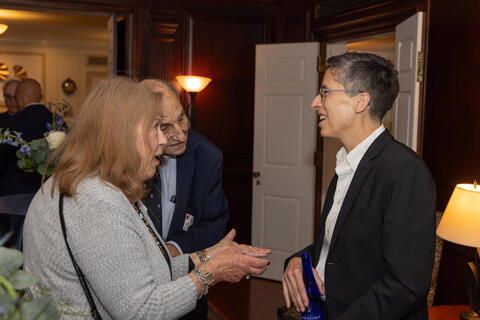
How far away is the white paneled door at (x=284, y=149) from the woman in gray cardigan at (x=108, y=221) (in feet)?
12.1

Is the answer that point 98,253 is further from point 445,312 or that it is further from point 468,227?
point 445,312

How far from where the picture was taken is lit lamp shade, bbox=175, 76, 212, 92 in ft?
17.5

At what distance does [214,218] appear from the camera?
7.60ft

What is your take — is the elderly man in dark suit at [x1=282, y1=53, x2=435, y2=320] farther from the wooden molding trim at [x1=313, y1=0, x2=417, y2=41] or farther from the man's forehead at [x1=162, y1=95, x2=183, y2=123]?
the wooden molding trim at [x1=313, y1=0, x2=417, y2=41]

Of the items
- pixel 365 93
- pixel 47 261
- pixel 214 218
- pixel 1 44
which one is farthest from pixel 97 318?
pixel 1 44

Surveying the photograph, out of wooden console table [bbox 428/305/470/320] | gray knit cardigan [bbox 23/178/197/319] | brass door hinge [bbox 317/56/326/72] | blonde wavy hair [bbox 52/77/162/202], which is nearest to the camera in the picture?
gray knit cardigan [bbox 23/178/197/319]

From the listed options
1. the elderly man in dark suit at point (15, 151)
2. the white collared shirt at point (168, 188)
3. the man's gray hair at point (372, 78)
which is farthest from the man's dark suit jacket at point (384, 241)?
the elderly man in dark suit at point (15, 151)

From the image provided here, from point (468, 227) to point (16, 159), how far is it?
3.45 metres

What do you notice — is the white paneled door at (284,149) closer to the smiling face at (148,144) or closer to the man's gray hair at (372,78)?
the man's gray hair at (372,78)

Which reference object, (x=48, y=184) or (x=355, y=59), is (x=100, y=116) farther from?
(x=355, y=59)

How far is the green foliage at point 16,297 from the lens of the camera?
1.93ft

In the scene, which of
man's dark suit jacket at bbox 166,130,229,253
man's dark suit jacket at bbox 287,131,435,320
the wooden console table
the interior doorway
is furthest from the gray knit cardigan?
the interior doorway

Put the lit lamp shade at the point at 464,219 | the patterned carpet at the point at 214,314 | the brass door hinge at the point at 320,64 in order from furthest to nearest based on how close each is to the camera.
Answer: the brass door hinge at the point at 320,64, the patterned carpet at the point at 214,314, the lit lamp shade at the point at 464,219

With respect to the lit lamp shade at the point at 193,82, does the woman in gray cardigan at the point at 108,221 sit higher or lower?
lower
